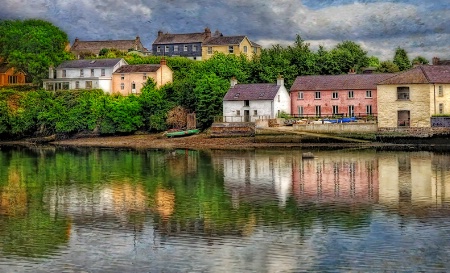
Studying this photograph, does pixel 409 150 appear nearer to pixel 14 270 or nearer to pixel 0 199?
pixel 0 199

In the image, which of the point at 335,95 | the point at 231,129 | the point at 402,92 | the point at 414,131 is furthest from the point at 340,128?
the point at 231,129

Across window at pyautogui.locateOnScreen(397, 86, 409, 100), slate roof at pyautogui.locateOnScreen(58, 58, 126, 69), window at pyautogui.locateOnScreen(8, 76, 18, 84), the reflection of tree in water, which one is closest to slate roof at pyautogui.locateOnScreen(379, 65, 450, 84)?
window at pyautogui.locateOnScreen(397, 86, 409, 100)

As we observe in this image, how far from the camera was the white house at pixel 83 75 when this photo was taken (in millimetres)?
97062

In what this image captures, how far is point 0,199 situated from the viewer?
3969 centimetres

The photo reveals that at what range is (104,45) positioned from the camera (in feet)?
438

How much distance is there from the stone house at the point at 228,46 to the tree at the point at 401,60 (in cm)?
2287

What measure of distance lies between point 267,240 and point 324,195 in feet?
37.5

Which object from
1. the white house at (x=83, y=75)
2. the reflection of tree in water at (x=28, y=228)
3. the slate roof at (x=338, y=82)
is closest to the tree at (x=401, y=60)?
the slate roof at (x=338, y=82)

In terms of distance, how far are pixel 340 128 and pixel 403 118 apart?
6.93m

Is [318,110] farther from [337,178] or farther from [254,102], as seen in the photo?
[337,178]

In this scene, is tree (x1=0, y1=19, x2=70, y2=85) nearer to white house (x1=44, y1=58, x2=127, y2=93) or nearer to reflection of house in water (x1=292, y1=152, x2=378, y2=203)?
white house (x1=44, y1=58, x2=127, y2=93)

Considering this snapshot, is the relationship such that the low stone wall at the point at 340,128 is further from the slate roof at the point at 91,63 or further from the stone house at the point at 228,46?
the stone house at the point at 228,46

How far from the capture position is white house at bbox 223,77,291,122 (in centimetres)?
7919

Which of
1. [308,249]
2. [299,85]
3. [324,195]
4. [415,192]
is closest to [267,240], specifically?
[308,249]
